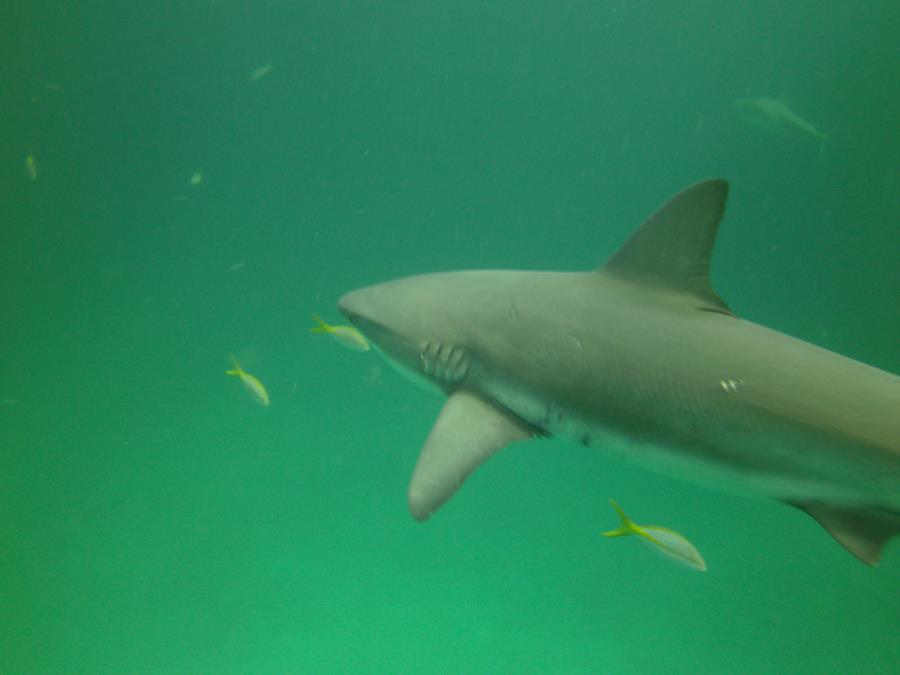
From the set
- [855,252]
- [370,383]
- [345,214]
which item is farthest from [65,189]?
[855,252]

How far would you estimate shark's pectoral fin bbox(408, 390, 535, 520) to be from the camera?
2145 mm

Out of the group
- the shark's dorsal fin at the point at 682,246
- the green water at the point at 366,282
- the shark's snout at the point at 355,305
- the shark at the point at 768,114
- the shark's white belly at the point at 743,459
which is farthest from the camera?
the shark at the point at 768,114

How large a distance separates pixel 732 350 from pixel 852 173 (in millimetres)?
11727

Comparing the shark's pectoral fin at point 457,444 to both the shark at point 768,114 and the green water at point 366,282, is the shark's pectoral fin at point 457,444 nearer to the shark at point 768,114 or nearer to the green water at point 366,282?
the green water at point 366,282

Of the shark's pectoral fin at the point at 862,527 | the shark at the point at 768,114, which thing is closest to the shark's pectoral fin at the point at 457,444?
the shark's pectoral fin at the point at 862,527

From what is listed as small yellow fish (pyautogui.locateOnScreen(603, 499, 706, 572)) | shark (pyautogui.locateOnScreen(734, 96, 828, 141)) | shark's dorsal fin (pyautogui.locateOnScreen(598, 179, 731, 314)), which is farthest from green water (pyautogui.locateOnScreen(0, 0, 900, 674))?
shark's dorsal fin (pyautogui.locateOnScreen(598, 179, 731, 314))

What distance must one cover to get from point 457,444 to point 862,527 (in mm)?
1410

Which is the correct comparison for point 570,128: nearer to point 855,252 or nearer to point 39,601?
point 855,252

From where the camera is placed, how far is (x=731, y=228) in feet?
38.7

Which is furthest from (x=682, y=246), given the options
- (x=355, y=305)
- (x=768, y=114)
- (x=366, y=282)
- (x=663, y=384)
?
(x=768, y=114)

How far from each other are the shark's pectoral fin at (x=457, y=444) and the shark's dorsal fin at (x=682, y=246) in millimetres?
819

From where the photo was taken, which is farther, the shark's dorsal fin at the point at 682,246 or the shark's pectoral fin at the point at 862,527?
the shark's dorsal fin at the point at 682,246

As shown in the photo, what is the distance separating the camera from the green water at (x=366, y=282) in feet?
23.5

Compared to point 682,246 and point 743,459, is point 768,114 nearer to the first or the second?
point 682,246
